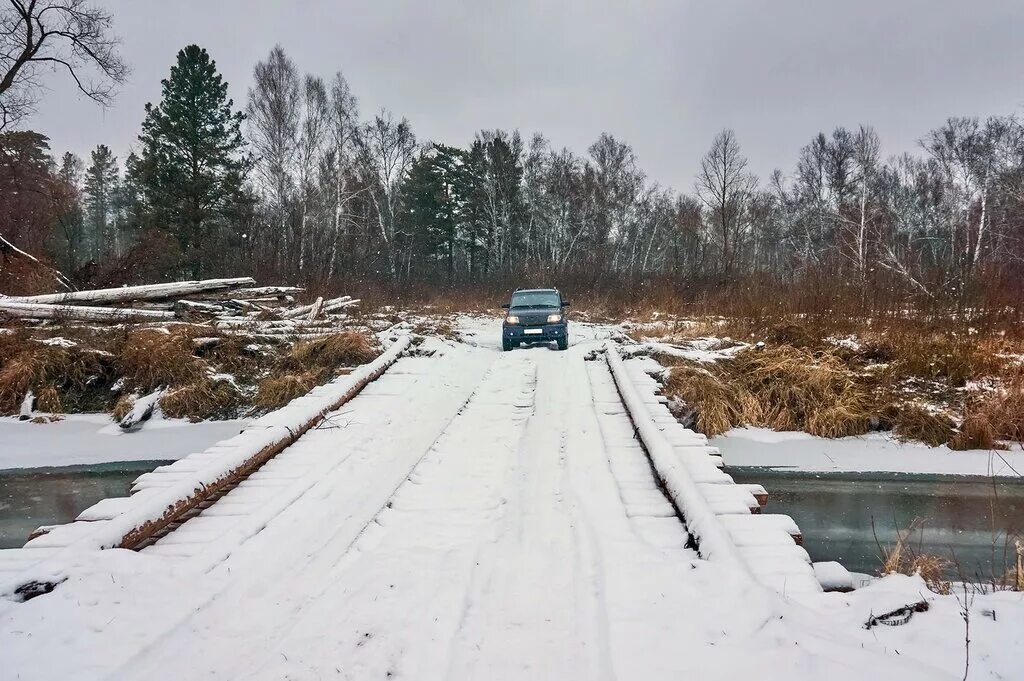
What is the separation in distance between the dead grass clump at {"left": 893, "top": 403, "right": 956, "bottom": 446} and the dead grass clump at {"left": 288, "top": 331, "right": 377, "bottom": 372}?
859cm

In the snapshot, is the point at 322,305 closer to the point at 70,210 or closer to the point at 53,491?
the point at 53,491

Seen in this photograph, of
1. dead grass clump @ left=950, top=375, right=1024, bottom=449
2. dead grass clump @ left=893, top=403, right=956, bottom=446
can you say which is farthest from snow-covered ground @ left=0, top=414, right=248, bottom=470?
dead grass clump @ left=950, top=375, right=1024, bottom=449

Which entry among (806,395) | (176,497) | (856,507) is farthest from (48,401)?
(806,395)

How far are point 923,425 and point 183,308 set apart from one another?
14222 millimetres

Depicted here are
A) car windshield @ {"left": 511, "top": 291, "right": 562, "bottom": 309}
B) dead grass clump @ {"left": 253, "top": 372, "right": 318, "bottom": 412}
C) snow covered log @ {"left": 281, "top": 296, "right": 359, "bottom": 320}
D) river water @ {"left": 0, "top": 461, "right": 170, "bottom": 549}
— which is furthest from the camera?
snow covered log @ {"left": 281, "top": 296, "right": 359, "bottom": 320}

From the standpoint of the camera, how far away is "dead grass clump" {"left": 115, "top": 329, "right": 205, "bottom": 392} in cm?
910

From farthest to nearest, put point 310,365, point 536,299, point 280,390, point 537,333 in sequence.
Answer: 1. point 536,299
2. point 537,333
3. point 310,365
4. point 280,390

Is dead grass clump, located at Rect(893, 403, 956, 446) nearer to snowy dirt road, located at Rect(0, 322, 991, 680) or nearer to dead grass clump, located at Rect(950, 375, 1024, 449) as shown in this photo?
dead grass clump, located at Rect(950, 375, 1024, 449)

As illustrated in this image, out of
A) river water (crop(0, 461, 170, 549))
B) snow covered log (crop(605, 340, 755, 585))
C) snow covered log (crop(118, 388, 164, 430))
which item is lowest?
river water (crop(0, 461, 170, 549))

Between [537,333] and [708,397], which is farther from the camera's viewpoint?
[537,333]

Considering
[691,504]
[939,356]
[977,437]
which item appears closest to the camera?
[691,504]

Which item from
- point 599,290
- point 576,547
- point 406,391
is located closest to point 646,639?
point 576,547

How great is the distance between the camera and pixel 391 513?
407 cm

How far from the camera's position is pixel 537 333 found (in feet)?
40.2
